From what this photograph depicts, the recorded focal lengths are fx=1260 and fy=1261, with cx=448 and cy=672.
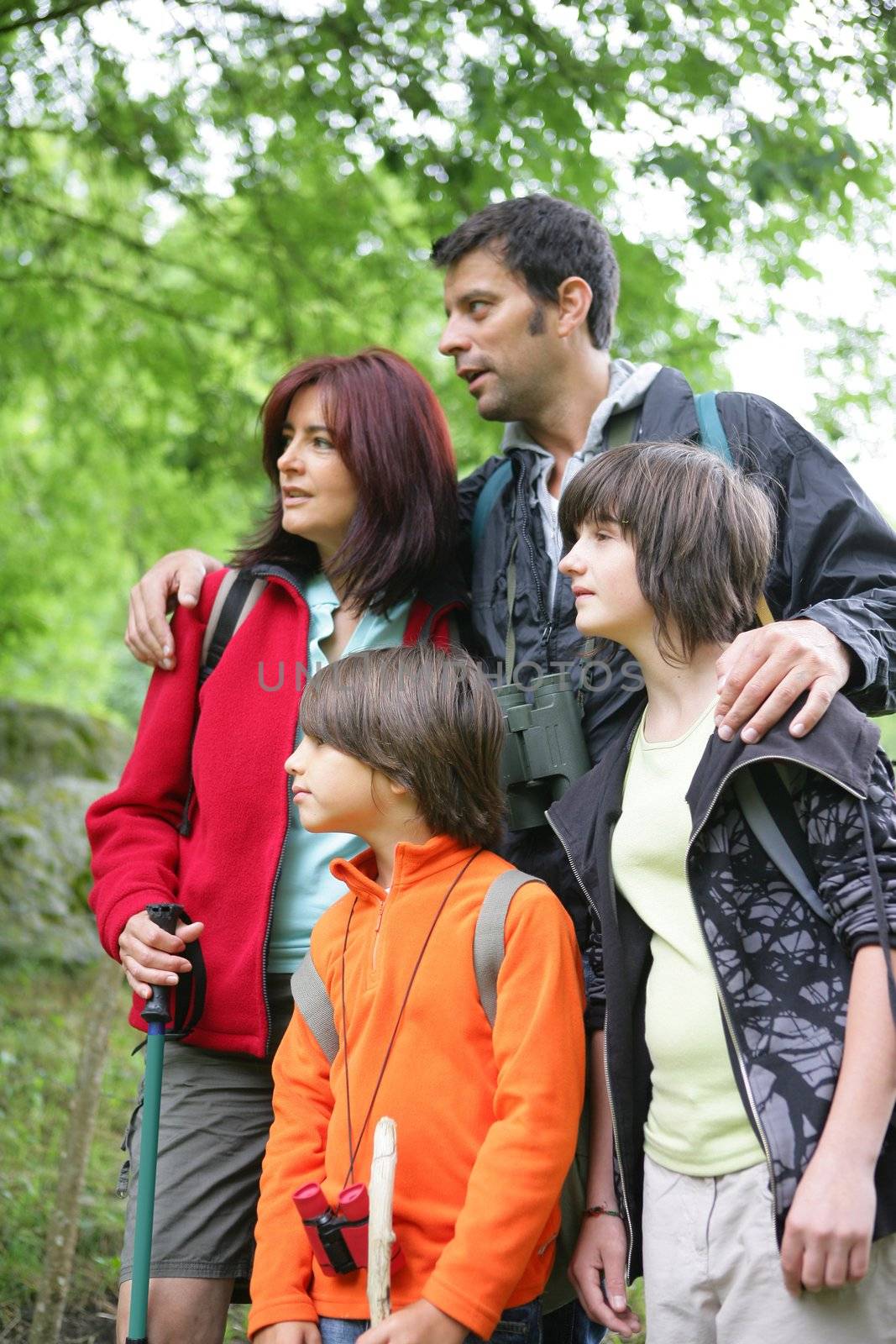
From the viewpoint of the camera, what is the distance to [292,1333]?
81.8 inches

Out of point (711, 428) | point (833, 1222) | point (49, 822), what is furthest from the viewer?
point (49, 822)

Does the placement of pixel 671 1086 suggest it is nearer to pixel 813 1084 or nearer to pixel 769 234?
pixel 813 1084

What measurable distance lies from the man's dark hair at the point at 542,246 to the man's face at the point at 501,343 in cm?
4

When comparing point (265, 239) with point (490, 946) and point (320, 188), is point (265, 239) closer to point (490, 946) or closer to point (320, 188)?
point (320, 188)

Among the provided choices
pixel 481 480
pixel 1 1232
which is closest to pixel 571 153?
pixel 481 480

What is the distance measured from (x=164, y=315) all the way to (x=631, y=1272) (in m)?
5.66

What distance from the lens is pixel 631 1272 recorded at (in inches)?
85.3

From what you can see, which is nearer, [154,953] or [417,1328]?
[417,1328]

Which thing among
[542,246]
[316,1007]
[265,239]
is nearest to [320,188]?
[265,239]

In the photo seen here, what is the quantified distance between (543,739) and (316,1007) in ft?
2.29

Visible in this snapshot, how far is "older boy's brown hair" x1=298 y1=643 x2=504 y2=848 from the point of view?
2326 mm

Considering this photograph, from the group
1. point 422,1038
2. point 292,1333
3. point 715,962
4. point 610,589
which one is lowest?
point 292,1333

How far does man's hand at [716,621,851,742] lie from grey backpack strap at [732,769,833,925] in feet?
0.28

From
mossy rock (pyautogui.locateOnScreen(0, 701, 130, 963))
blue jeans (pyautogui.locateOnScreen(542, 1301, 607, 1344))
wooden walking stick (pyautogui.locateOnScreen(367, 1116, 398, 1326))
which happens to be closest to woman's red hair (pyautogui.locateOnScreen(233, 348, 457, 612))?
wooden walking stick (pyautogui.locateOnScreen(367, 1116, 398, 1326))
